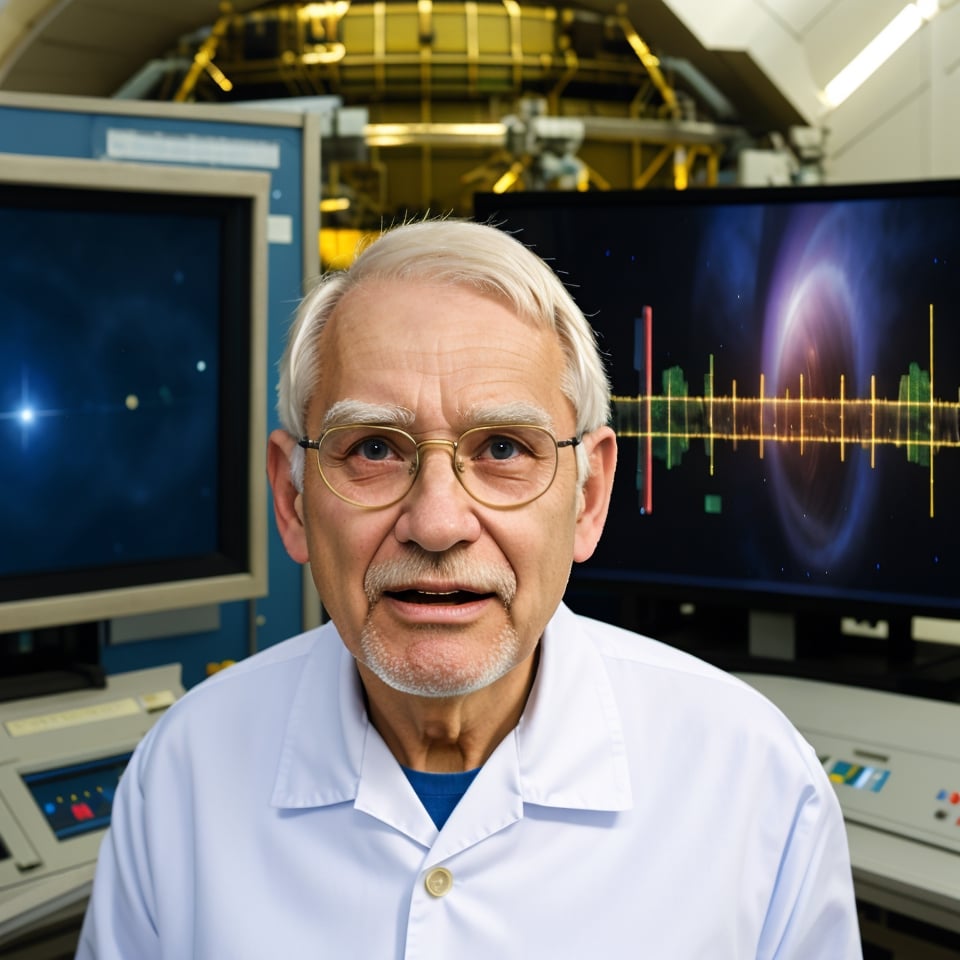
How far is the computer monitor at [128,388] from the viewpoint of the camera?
3.91 feet

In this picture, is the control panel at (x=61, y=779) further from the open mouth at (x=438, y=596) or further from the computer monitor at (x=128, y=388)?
the open mouth at (x=438, y=596)

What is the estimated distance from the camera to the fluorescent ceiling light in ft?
15.8

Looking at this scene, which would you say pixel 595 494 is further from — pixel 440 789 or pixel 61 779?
pixel 61 779

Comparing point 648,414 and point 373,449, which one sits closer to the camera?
point 373,449

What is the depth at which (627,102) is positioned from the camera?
6023 millimetres

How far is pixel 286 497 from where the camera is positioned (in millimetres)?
856

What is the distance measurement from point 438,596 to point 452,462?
9cm

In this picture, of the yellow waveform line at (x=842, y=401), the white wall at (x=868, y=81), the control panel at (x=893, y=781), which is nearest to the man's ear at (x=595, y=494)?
the control panel at (x=893, y=781)

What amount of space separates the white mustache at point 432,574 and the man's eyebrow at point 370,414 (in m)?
0.09

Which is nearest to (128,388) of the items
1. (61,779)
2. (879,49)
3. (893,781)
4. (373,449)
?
(61,779)

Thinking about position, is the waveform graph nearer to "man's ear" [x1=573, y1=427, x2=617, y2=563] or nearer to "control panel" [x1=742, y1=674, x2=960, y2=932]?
"control panel" [x1=742, y1=674, x2=960, y2=932]

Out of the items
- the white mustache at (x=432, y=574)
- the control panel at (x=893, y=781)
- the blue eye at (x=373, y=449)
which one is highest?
the blue eye at (x=373, y=449)

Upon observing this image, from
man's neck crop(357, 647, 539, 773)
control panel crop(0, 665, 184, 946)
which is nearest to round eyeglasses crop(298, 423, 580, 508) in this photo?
man's neck crop(357, 647, 539, 773)

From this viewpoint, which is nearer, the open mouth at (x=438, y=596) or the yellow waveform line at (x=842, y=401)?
the open mouth at (x=438, y=596)
